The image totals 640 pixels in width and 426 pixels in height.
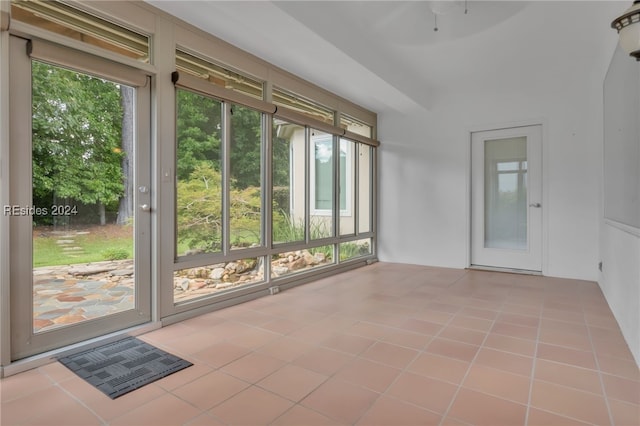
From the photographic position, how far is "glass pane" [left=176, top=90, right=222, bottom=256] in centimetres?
311

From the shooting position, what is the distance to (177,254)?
10.0ft

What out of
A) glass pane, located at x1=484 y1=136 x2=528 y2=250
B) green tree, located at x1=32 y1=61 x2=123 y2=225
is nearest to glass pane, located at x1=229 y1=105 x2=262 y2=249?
green tree, located at x1=32 y1=61 x2=123 y2=225

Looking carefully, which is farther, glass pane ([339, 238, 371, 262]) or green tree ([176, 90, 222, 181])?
glass pane ([339, 238, 371, 262])

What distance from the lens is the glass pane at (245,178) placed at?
360 centimetres

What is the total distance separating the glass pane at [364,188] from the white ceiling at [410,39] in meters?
1.14

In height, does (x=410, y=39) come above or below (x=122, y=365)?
above

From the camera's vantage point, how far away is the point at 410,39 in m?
3.74

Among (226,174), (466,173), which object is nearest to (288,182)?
(226,174)

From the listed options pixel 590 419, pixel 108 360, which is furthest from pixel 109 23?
pixel 590 419

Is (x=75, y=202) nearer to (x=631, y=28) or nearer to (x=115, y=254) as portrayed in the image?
(x=115, y=254)

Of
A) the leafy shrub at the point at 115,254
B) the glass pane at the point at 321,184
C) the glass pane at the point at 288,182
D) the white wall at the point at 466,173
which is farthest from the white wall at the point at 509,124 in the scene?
the leafy shrub at the point at 115,254

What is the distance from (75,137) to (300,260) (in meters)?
2.94

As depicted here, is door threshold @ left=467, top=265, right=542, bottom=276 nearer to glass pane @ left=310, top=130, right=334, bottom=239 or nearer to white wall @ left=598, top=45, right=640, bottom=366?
white wall @ left=598, top=45, right=640, bottom=366

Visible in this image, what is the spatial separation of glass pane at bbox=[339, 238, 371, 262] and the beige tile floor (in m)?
2.01
